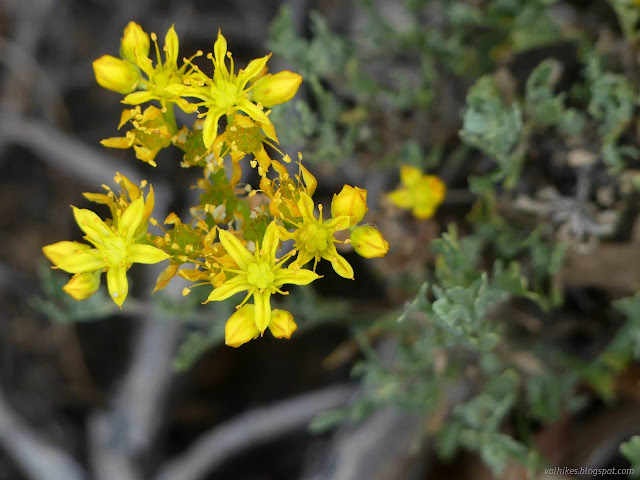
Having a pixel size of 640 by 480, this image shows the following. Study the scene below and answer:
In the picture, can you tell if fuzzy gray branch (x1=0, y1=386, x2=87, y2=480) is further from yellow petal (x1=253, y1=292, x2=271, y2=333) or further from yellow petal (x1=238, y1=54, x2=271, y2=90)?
yellow petal (x1=238, y1=54, x2=271, y2=90)

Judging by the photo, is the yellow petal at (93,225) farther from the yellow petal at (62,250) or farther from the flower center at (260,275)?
the flower center at (260,275)

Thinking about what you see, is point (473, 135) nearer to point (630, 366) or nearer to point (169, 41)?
point (169, 41)

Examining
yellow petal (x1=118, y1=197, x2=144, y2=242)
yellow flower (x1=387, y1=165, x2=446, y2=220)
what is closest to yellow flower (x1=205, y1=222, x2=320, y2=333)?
yellow petal (x1=118, y1=197, x2=144, y2=242)

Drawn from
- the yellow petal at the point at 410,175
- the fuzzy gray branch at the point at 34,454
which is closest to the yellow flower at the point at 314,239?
the yellow petal at the point at 410,175

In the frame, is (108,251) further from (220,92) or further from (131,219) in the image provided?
(220,92)

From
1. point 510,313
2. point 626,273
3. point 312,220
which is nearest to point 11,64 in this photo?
point 312,220
